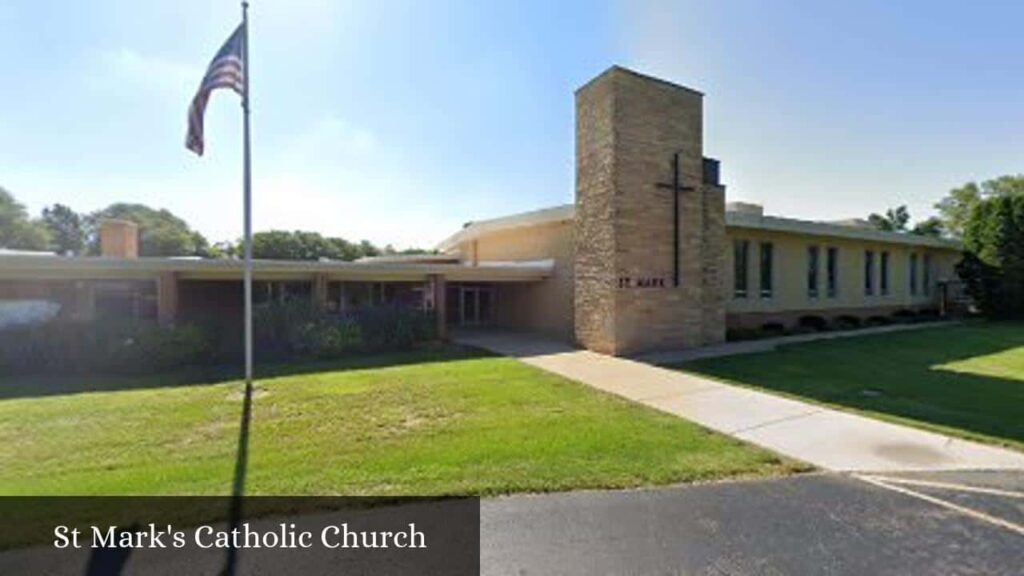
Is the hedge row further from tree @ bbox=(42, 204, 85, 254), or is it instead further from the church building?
tree @ bbox=(42, 204, 85, 254)

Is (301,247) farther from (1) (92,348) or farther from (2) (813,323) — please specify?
(2) (813,323)

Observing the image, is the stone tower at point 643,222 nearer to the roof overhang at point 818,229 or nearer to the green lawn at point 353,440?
the roof overhang at point 818,229

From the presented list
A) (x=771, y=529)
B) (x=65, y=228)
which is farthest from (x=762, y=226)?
(x=65, y=228)

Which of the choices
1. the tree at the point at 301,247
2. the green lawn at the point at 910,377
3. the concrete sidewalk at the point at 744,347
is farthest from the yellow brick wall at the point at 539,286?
the tree at the point at 301,247

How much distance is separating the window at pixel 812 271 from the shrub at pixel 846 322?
139 cm

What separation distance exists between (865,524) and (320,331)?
13278mm

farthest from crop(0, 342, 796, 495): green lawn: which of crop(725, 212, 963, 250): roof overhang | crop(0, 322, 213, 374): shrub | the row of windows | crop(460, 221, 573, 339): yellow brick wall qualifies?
the row of windows

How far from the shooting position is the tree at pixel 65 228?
253ft

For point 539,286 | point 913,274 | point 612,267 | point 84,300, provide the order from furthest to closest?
point 913,274
point 539,286
point 84,300
point 612,267

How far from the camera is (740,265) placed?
20234 mm

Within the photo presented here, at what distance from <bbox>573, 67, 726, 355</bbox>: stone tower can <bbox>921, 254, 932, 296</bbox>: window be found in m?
19.9

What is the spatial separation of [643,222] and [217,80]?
10845 millimetres

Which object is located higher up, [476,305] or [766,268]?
[766,268]

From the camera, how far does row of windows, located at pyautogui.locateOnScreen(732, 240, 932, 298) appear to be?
795 inches
